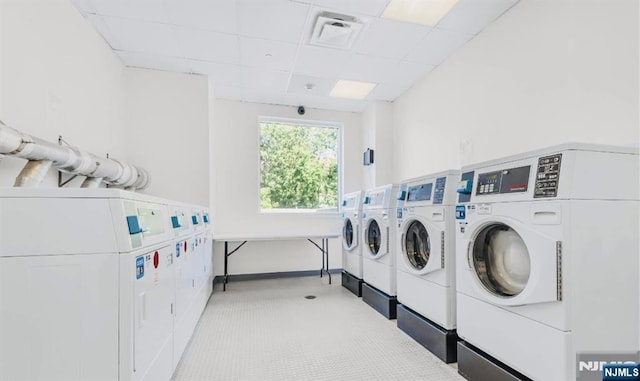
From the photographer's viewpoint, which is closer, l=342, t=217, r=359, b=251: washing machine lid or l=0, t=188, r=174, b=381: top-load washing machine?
l=0, t=188, r=174, b=381: top-load washing machine

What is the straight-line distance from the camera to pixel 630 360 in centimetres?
142

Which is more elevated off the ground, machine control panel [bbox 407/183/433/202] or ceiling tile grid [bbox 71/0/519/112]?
ceiling tile grid [bbox 71/0/519/112]

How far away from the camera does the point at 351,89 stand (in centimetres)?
433

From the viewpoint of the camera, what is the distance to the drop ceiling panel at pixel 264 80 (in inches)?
148

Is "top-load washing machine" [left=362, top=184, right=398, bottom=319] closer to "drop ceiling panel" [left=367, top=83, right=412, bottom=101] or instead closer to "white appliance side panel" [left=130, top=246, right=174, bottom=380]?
"drop ceiling panel" [left=367, top=83, right=412, bottom=101]

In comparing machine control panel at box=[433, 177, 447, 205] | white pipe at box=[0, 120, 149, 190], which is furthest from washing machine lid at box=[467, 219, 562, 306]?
white pipe at box=[0, 120, 149, 190]

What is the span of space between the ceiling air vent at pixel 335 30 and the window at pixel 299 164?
2.03 meters

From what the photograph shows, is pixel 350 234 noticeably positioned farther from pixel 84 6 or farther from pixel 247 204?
pixel 84 6

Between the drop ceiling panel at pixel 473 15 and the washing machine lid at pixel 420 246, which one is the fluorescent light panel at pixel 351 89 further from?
the washing machine lid at pixel 420 246

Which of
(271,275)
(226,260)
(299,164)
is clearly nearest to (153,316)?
(226,260)

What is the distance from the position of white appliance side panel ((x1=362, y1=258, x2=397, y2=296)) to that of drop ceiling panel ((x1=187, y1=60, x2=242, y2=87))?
→ 278cm

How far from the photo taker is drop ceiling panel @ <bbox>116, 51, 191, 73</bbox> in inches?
132

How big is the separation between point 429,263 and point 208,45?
2971 millimetres

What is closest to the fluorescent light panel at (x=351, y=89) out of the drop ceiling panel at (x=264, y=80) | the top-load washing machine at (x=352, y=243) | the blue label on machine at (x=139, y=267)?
the drop ceiling panel at (x=264, y=80)
